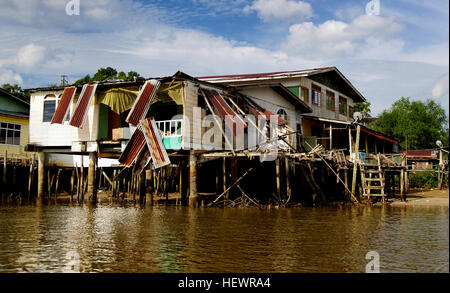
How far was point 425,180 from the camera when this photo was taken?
124ft

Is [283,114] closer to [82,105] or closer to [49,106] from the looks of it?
[82,105]

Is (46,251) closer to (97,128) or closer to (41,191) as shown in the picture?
(97,128)

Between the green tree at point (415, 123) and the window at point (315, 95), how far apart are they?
33.9 m

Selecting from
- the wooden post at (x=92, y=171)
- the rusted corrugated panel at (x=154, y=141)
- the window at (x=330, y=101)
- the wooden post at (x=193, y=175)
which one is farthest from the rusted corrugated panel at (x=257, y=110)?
the window at (x=330, y=101)

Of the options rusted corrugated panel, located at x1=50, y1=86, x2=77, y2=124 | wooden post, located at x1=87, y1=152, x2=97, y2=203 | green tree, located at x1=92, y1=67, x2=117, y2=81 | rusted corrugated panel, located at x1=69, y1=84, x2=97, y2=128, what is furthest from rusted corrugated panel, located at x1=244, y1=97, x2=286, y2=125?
green tree, located at x1=92, y1=67, x2=117, y2=81

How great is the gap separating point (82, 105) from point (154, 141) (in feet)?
14.9

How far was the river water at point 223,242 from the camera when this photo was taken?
8.84 m

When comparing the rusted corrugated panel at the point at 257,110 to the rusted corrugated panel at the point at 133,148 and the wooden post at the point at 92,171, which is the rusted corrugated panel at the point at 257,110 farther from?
the wooden post at the point at 92,171

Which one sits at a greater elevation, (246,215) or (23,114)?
(23,114)

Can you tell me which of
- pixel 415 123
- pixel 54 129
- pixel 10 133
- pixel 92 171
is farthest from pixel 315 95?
pixel 415 123

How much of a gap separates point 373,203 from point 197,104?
9392 millimetres

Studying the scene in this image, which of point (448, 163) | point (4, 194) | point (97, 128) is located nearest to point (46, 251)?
point (97, 128)

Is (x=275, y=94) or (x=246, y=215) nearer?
(x=246, y=215)

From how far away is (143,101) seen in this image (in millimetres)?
20094
